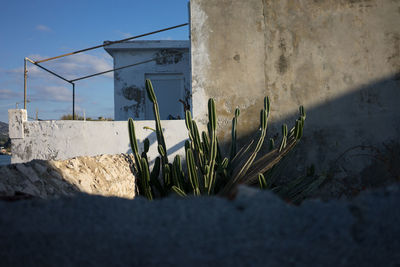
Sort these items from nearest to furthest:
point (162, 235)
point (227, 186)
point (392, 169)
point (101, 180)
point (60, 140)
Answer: point (162, 235)
point (101, 180)
point (227, 186)
point (392, 169)
point (60, 140)

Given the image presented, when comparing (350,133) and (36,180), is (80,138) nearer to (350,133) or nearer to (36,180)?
(36,180)

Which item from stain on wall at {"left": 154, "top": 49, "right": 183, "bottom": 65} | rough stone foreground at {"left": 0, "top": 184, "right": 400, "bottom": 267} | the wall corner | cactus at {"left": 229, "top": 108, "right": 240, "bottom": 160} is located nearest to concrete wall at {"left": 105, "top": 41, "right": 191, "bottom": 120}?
stain on wall at {"left": 154, "top": 49, "right": 183, "bottom": 65}

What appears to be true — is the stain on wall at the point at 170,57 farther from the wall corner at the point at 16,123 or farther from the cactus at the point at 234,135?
the cactus at the point at 234,135

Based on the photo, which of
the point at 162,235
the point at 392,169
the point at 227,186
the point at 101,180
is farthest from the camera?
the point at 392,169

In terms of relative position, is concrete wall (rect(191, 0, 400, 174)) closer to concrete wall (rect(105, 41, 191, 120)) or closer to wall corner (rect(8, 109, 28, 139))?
wall corner (rect(8, 109, 28, 139))

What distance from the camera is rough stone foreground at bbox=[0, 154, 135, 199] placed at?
1558 mm

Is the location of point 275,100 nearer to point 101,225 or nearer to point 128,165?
point 128,165

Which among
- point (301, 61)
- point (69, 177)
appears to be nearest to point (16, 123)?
point (69, 177)

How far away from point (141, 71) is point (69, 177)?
5906 mm

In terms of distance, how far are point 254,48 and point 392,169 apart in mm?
1889

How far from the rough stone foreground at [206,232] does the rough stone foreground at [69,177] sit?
46 centimetres

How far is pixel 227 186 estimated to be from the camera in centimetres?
277

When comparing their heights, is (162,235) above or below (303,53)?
below

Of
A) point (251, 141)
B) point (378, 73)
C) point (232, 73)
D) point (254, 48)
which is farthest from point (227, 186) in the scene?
point (378, 73)
